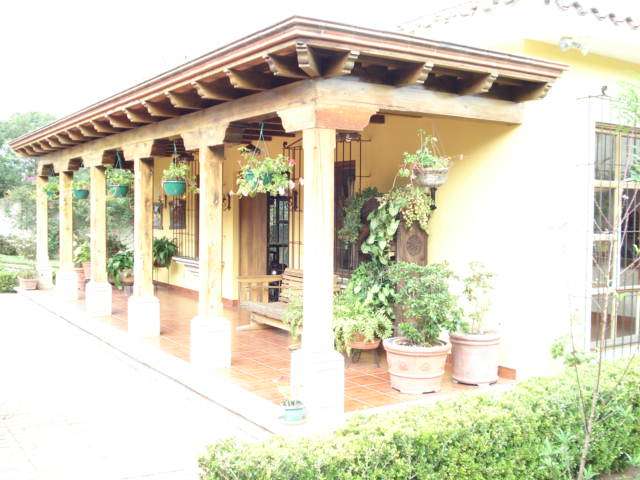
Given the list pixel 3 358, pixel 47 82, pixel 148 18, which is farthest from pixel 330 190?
pixel 47 82

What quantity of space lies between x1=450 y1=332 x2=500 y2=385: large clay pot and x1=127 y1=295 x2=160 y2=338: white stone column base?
4.16m

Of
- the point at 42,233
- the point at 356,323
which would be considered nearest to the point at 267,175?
the point at 356,323

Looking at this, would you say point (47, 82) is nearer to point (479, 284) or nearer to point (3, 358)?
point (3, 358)

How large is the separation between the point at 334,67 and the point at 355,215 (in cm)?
281

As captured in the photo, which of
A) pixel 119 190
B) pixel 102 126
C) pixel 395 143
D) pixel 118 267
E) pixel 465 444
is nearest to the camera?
pixel 465 444

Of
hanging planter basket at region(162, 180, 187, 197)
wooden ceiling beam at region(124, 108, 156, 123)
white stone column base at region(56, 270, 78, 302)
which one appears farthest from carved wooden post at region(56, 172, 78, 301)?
wooden ceiling beam at region(124, 108, 156, 123)

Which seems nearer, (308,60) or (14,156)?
(308,60)

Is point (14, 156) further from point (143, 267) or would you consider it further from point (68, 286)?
point (143, 267)

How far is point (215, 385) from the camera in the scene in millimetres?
6285

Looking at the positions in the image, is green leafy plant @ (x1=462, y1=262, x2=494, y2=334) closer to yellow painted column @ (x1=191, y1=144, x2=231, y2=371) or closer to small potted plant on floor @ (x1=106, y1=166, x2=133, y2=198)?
yellow painted column @ (x1=191, y1=144, x2=231, y2=371)

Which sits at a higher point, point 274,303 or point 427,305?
point 427,305

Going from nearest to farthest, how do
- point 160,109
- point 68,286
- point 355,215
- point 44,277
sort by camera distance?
1. point 160,109
2. point 355,215
3. point 68,286
4. point 44,277

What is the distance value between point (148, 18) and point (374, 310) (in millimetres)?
36659

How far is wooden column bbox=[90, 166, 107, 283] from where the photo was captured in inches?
401
